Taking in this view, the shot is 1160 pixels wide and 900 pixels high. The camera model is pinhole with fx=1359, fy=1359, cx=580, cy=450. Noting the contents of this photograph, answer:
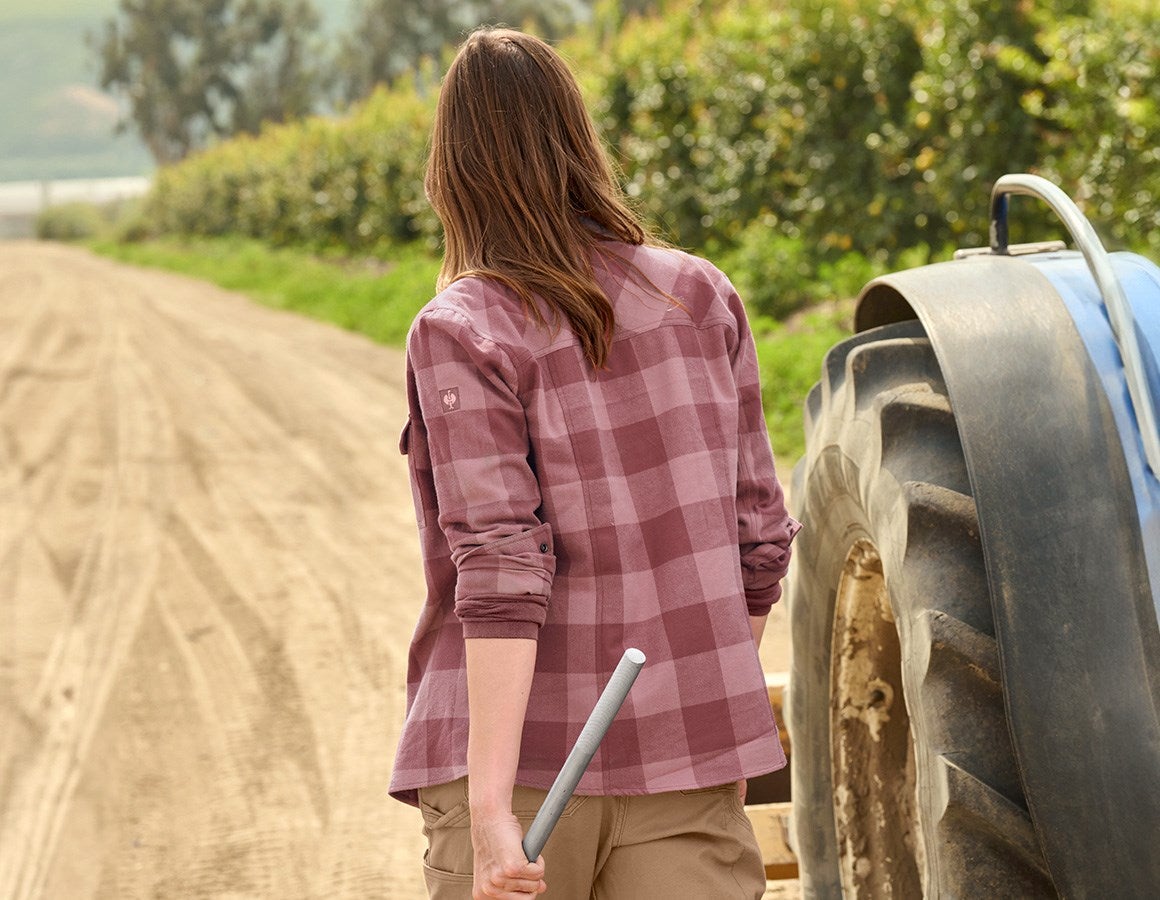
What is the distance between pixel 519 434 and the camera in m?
1.73

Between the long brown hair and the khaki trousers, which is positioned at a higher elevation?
the long brown hair

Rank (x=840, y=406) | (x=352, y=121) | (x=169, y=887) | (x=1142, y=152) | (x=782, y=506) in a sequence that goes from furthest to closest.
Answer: (x=352, y=121) → (x=1142, y=152) → (x=169, y=887) → (x=840, y=406) → (x=782, y=506)

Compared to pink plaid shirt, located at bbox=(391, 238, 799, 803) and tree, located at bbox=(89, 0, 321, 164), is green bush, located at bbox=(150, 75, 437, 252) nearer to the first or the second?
pink plaid shirt, located at bbox=(391, 238, 799, 803)

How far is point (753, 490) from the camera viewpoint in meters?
1.95

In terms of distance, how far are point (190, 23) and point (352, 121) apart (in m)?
44.2

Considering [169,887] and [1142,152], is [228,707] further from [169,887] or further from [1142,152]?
[1142,152]

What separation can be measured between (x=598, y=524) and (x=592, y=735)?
31 centimetres

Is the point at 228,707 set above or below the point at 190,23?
below

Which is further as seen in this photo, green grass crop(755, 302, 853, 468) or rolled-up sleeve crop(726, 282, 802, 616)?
green grass crop(755, 302, 853, 468)

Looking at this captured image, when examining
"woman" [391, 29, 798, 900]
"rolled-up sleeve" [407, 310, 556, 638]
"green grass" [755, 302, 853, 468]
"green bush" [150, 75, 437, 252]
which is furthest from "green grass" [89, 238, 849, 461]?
"rolled-up sleeve" [407, 310, 556, 638]

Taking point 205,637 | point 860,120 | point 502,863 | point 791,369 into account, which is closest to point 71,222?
point 860,120

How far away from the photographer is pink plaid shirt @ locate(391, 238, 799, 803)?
5.58 ft

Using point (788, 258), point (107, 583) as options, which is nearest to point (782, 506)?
point (107, 583)

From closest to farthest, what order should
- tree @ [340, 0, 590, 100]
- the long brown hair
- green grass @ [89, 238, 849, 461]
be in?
the long brown hair < green grass @ [89, 238, 849, 461] < tree @ [340, 0, 590, 100]
